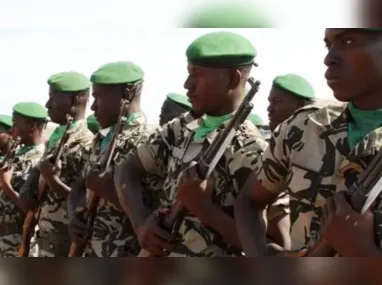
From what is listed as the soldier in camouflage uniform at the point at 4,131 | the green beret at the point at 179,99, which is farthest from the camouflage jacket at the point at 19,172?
the soldier in camouflage uniform at the point at 4,131

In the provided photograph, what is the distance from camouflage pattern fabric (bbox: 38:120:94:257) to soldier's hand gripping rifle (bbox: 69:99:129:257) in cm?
80

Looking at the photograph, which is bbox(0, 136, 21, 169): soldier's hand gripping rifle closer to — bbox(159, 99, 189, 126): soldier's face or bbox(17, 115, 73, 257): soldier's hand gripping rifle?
bbox(17, 115, 73, 257): soldier's hand gripping rifle

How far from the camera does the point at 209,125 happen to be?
351cm

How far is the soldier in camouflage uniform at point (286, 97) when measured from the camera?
17.0 ft

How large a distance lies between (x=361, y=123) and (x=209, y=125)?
1267mm

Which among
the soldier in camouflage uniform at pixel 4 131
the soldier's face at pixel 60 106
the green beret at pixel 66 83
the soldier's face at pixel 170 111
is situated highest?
the green beret at pixel 66 83

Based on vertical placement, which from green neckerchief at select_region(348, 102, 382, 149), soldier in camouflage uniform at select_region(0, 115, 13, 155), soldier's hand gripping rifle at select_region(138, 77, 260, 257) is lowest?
soldier in camouflage uniform at select_region(0, 115, 13, 155)

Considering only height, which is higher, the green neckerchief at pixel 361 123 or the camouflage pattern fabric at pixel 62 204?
the green neckerchief at pixel 361 123

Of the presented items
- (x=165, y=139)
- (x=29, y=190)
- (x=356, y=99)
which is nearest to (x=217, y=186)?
Result: (x=165, y=139)

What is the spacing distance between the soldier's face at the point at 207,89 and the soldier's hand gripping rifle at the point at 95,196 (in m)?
1.35

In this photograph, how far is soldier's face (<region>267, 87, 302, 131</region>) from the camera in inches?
205

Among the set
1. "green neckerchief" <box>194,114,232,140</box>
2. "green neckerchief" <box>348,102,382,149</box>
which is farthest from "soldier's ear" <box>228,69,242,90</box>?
"green neckerchief" <box>348,102,382,149</box>

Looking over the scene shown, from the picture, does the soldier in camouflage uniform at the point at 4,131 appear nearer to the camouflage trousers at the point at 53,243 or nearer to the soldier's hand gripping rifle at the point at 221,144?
the camouflage trousers at the point at 53,243

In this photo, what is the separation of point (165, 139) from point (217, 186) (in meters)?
0.68
